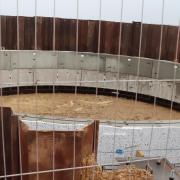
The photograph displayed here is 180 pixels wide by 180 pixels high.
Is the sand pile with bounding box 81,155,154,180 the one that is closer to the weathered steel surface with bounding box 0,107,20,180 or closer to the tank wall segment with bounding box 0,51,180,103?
the weathered steel surface with bounding box 0,107,20,180

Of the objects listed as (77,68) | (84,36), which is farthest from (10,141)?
(84,36)

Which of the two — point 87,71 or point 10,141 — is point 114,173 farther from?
point 87,71

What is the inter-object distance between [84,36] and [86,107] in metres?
2.19

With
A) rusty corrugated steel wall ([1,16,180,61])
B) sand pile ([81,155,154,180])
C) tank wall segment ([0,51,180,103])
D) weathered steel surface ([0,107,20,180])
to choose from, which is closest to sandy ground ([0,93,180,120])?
tank wall segment ([0,51,180,103])

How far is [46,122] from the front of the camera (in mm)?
3510

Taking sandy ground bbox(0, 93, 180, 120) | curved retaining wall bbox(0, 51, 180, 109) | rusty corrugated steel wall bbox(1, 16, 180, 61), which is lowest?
sandy ground bbox(0, 93, 180, 120)

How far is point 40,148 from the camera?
6.73ft

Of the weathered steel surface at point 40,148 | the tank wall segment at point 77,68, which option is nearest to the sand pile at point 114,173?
the weathered steel surface at point 40,148

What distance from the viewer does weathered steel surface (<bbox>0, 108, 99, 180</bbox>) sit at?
2.04 m

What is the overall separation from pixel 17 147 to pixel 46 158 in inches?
7.1

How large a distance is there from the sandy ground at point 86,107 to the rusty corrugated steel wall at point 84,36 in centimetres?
125

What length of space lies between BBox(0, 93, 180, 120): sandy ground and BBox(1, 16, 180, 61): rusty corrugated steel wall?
1247mm

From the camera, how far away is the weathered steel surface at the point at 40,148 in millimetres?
2037

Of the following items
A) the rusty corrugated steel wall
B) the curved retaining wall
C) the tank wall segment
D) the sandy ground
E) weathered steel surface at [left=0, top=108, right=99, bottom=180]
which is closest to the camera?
weathered steel surface at [left=0, top=108, right=99, bottom=180]
